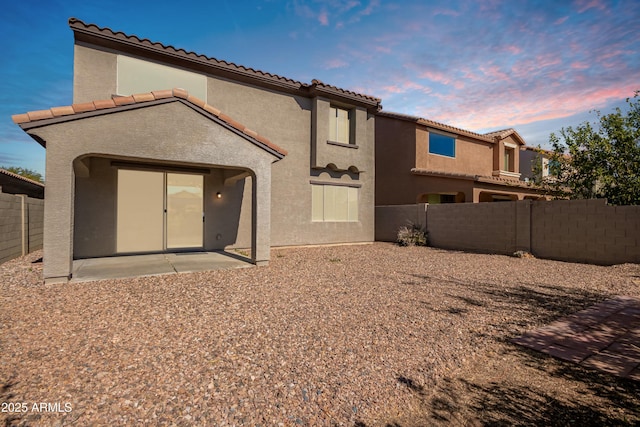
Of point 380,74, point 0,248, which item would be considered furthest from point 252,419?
point 380,74

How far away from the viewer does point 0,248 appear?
28.2ft

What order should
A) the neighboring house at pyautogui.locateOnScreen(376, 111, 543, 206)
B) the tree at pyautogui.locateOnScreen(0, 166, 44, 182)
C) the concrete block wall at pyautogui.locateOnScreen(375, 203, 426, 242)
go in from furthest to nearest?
the tree at pyautogui.locateOnScreen(0, 166, 44, 182) < the neighboring house at pyautogui.locateOnScreen(376, 111, 543, 206) < the concrete block wall at pyautogui.locateOnScreen(375, 203, 426, 242)

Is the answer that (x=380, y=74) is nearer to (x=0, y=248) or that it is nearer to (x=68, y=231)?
(x=68, y=231)

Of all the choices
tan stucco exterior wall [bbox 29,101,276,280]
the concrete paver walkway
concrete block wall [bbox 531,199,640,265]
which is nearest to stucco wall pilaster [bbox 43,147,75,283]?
tan stucco exterior wall [bbox 29,101,276,280]

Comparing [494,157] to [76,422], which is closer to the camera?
[76,422]

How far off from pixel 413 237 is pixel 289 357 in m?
12.0

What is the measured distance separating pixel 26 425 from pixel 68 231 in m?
5.31

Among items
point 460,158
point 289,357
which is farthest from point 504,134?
point 289,357

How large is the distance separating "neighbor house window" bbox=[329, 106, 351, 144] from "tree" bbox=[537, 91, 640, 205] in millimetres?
8344

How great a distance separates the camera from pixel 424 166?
19.1 m

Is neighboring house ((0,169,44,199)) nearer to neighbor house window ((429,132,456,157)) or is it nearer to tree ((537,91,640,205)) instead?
neighbor house window ((429,132,456,157))

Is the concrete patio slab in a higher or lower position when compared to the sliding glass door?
lower

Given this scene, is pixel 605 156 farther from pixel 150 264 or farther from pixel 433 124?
pixel 150 264

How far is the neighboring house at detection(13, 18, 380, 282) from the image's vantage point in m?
6.81
